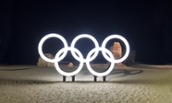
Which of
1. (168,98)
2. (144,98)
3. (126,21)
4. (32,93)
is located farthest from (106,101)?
(126,21)

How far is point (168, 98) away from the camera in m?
14.6

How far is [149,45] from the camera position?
52.9 metres

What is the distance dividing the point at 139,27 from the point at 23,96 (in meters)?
46.1

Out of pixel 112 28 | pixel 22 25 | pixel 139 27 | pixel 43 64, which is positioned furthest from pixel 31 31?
pixel 43 64

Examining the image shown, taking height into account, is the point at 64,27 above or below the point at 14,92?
above

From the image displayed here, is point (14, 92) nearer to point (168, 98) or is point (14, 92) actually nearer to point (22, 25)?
point (168, 98)

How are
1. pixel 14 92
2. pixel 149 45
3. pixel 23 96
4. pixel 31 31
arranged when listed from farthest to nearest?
1. pixel 31 31
2. pixel 149 45
3. pixel 14 92
4. pixel 23 96

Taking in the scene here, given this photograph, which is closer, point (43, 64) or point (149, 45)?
point (43, 64)

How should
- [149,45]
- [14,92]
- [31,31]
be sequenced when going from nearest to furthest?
[14,92]
[149,45]
[31,31]

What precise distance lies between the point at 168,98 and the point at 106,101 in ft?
8.99

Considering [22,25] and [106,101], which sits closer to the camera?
[106,101]

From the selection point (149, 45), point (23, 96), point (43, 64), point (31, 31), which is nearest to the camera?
point (23, 96)

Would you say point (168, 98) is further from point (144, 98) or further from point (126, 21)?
point (126, 21)

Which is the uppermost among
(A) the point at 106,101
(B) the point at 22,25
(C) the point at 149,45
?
(B) the point at 22,25
